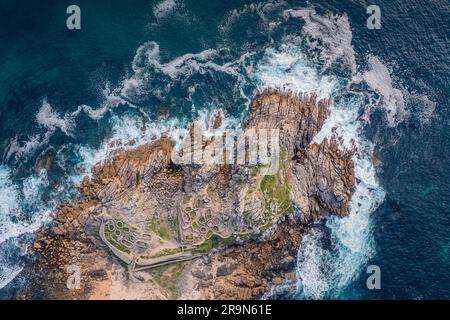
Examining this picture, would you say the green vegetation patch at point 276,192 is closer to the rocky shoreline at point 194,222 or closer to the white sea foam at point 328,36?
the rocky shoreline at point 194,222

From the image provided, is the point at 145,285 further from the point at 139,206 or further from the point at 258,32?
the point at 258,32

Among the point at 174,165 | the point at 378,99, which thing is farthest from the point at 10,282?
the point at 378,99

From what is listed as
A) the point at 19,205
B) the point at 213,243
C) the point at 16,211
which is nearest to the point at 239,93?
the point at 213,243

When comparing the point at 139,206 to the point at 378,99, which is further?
the point at 378,99

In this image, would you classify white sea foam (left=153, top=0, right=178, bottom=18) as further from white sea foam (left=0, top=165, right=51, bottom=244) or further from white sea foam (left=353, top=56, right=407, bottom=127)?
white sea foam (left=353, top=56, right=407, bottom=127)
